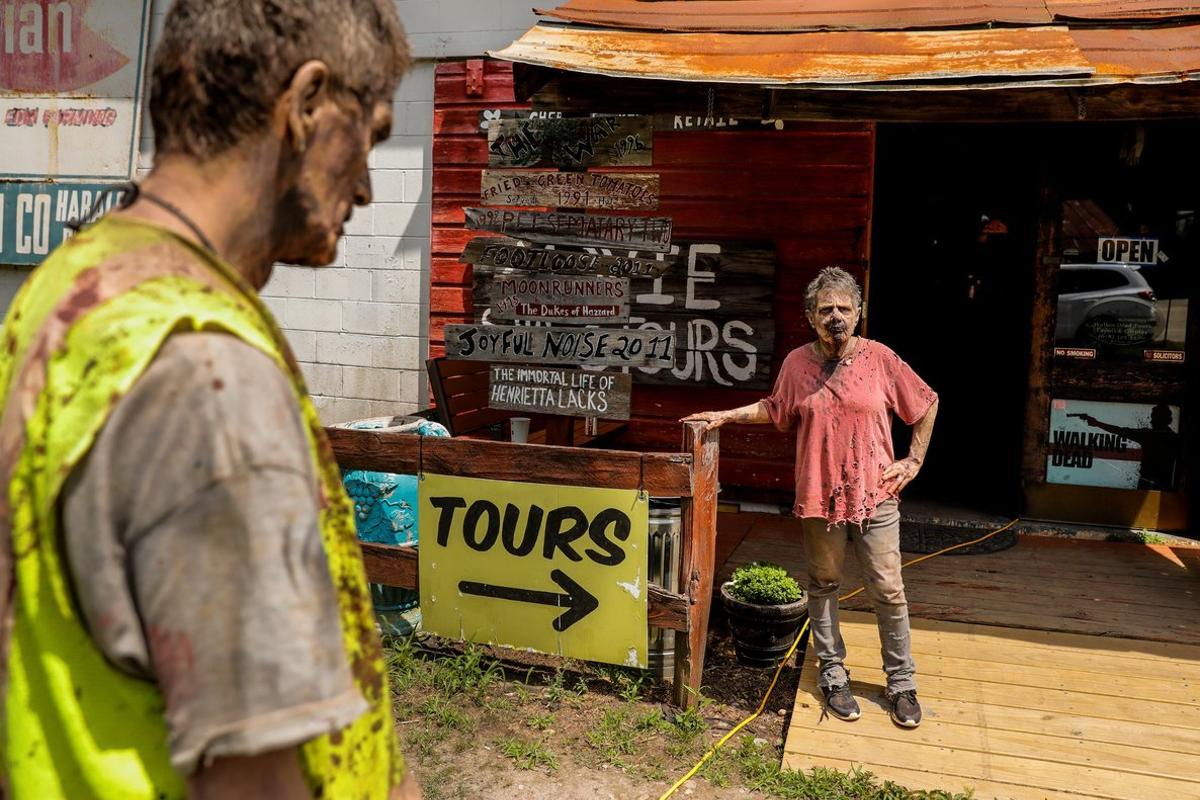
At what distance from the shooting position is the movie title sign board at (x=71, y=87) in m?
8.55

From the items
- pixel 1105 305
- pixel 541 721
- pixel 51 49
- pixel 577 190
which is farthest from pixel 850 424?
pixel 51 49

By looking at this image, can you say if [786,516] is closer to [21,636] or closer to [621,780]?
[621,780]

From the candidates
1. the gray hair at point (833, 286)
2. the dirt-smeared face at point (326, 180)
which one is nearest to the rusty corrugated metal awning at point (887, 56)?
the gray hair at point (833, 286)

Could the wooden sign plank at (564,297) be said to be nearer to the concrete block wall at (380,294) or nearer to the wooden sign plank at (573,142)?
the wooden sign plank at (573,142)

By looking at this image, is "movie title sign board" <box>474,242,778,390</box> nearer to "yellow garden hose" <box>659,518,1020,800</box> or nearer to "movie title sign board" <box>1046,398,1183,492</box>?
"yellow garden hose" <box>659,518,1020,800</box>

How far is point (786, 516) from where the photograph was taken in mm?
7469

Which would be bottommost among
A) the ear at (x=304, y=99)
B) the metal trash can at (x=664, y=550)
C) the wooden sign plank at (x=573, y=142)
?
the metal trash can at (x=664, y=550)

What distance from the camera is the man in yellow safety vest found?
83 cm

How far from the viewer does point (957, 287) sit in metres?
9.44

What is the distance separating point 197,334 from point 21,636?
35cm

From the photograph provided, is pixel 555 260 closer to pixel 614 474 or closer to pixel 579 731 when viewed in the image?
pixel 614 474

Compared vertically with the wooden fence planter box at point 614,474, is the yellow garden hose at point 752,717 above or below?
below

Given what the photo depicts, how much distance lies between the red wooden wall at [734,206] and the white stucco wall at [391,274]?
168 mm

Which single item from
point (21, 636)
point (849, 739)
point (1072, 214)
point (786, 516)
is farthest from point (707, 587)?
point (1072, 214)
